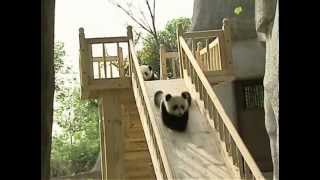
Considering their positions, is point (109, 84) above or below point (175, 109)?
above

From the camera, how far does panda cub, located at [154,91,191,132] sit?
5145mm

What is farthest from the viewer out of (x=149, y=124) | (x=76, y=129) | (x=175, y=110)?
(x=76, y=129)

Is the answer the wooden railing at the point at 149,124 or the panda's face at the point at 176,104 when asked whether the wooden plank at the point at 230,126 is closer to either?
the panda's face at the point at 176,104

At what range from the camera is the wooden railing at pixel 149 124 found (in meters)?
4.17

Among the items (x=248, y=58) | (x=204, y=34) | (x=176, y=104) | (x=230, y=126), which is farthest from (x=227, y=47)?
(x=248, y=58)

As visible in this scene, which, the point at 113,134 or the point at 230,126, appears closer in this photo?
the point at 230,126

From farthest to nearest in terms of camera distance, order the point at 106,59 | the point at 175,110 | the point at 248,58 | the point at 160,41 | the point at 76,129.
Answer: the point at 76,129
the point at 160,41
the point at 248,58
the point at 106,59
the point at 175,110

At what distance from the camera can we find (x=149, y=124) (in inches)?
195

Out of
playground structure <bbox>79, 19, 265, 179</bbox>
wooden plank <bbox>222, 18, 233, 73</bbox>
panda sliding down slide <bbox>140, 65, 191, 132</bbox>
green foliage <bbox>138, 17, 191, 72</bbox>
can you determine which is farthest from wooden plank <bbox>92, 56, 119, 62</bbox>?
green foliage <bbox>138, 17, 191, 72</bbox>

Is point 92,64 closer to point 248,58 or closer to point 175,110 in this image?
point 175,110

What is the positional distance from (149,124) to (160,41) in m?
6.66
